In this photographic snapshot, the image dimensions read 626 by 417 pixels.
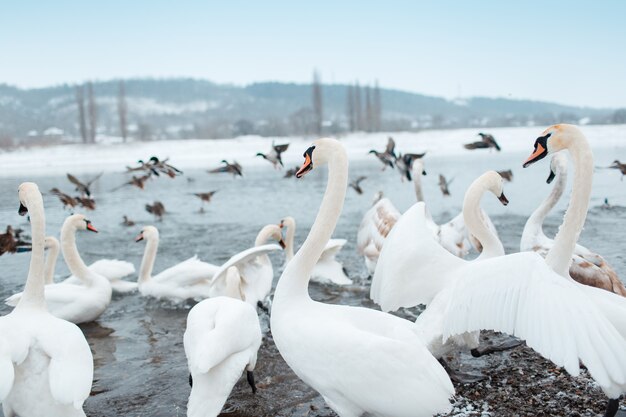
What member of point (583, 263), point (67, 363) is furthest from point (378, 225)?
point (67, 363)

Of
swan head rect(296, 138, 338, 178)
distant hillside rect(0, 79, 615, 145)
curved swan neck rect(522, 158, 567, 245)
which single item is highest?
distant hillside rect(0, 79, 615, 145)

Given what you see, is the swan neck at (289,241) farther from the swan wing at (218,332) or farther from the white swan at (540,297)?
the white swan at (540,297)

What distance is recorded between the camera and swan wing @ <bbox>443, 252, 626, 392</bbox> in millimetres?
2693

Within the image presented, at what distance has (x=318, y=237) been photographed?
3492 millimetres

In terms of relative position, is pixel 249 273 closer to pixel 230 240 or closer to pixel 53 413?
pixel 53 413

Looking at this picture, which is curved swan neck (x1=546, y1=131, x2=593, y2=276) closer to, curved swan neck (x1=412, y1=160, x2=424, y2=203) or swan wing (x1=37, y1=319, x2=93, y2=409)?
swan wing (x1=37, y1=319, x2=93, y2=409)

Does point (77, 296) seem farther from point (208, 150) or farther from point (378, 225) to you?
point (208, 150)

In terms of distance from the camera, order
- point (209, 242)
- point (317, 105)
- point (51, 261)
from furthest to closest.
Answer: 1. point (317, 105)
2. point (209, 242)
3. point (51, 261)

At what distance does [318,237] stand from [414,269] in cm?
100

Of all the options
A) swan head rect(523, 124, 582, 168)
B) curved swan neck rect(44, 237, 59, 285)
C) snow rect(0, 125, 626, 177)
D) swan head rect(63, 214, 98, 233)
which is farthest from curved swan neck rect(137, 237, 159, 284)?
snow rect(0, 125, 626, 177)

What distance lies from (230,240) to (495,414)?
703 cm

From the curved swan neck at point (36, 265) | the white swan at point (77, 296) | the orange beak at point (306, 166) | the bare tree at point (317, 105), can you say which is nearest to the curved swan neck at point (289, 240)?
the white swan at point (77, 296)

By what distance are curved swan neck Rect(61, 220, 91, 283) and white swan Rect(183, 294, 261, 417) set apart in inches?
95.7

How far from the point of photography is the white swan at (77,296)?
5.91m
